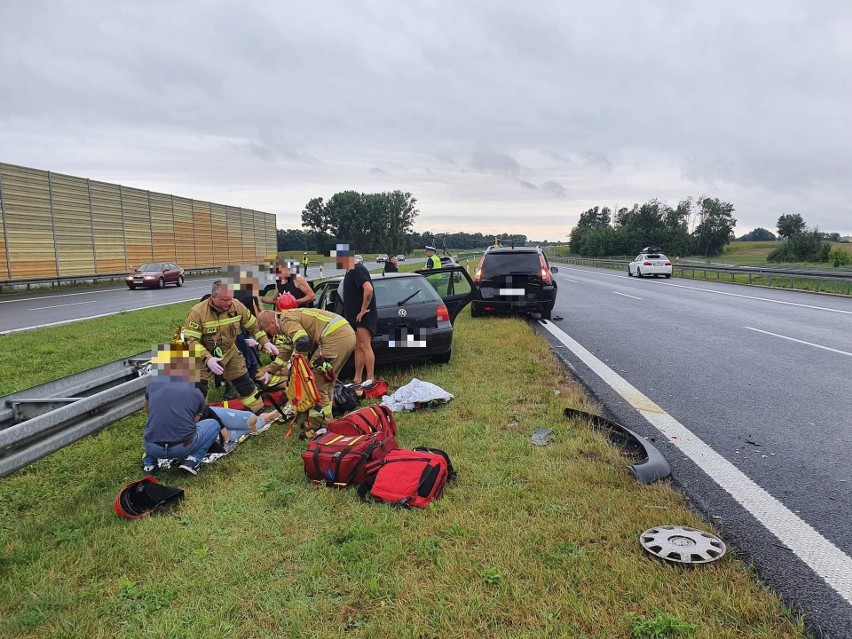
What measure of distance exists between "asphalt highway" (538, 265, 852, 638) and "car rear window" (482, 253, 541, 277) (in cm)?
150

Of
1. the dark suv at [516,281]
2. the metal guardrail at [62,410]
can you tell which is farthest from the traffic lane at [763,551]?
the dark suv at [516,281]

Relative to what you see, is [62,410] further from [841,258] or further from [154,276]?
[841,258]

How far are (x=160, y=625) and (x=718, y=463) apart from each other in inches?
146

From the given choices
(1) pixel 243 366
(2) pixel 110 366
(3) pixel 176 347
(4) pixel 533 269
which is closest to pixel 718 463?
(3) pixel 176 347

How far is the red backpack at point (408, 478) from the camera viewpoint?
133 inches

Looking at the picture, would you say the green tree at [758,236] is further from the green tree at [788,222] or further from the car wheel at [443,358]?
the car wheel at [443,358]

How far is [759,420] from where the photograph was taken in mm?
4898

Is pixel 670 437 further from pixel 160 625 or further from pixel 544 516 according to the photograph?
pixel 160 625

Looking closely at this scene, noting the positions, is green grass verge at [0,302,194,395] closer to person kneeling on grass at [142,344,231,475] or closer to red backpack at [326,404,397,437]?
person kneeling on grass at [142,344,231,475]

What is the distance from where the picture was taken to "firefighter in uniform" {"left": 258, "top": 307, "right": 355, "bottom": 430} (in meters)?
4.95

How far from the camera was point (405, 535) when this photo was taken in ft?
9.87

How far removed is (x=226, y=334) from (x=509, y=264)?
23.9ft

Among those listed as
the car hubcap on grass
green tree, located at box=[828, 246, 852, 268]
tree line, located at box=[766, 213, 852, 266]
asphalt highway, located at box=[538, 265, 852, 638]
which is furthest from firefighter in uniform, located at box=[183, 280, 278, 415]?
tree line, located at box=[766, 213, 852, 266]

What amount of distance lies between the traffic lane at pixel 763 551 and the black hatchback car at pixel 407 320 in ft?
10.6
